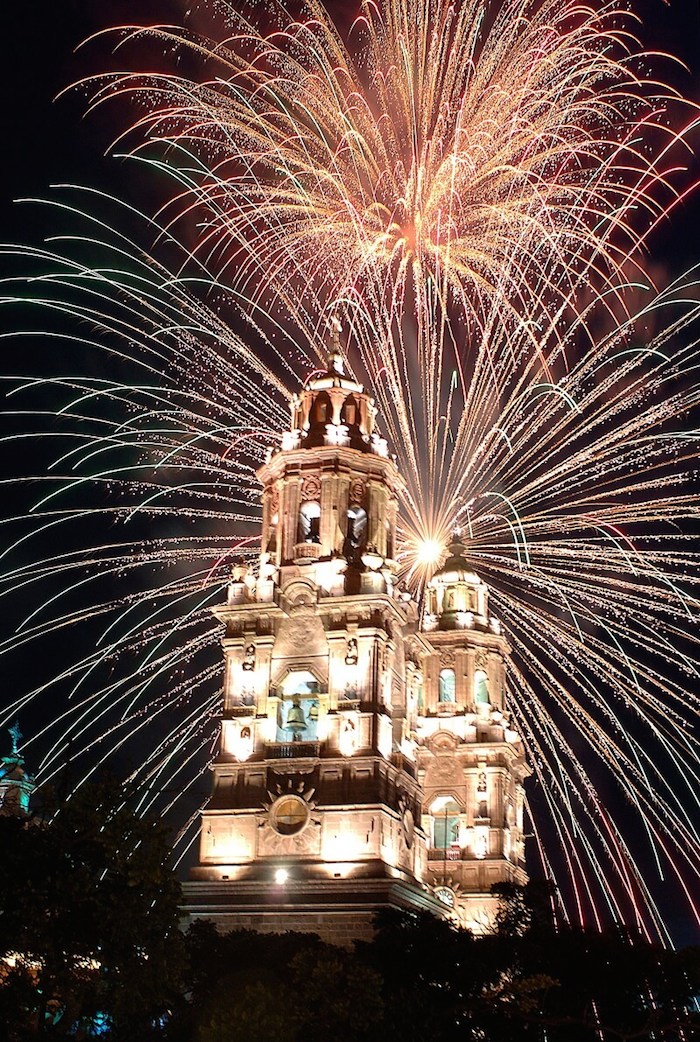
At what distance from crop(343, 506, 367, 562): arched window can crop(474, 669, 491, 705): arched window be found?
22.5m

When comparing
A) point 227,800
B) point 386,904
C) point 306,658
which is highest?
point 306,658

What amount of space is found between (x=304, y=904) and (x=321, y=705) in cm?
1053

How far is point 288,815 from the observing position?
7044cm

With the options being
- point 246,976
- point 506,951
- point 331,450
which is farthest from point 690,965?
point 331,450

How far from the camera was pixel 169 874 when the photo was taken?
47.6 metres

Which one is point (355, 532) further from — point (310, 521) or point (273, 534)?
point (273, 534)

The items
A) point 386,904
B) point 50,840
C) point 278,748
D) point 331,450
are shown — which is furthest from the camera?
point 331,450

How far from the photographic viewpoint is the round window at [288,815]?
230 feet

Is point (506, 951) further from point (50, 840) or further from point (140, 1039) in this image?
point (50, 840)

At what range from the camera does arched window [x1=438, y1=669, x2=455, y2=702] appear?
96.4 metres

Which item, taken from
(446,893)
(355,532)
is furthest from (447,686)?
(355,532)

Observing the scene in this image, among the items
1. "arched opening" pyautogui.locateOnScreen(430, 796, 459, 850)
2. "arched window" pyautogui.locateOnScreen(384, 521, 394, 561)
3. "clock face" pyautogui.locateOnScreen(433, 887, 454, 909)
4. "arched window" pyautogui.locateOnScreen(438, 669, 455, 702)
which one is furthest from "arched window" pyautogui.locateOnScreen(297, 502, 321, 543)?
"clock face" pyautogui.locateOnScreen(433, 887, 454, 909)

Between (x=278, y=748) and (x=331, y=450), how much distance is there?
1698 centimetres

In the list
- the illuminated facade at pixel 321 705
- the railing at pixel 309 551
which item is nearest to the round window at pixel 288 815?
the illuminated facade at pixel 321 705
